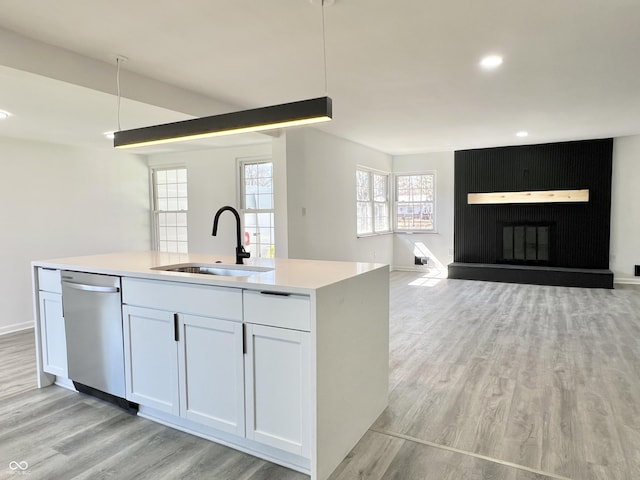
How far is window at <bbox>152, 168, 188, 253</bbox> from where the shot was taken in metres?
6.73

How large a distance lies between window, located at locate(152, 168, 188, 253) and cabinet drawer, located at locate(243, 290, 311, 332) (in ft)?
16.5

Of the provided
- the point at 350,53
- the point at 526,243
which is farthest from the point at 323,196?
the point at 526,243

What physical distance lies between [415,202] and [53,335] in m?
7.07

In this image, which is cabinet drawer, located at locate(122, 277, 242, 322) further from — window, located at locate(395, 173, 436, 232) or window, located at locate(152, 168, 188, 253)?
window, located at locate(395, 173, 436, 232)

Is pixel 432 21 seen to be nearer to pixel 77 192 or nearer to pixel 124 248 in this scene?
pixel 77 192

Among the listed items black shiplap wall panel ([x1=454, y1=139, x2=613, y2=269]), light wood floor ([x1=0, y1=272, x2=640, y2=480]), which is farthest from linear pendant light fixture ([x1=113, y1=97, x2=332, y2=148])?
black shiplap wall panel ([x1=454, y1=139, x2=613, y2=269])

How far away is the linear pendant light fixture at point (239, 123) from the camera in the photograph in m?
2.26

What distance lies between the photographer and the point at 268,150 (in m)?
5.91

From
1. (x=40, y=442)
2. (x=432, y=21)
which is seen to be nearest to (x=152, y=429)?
(x=40, y=442)

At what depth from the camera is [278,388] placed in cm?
199

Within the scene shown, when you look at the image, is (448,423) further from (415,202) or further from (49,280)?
(415,202)

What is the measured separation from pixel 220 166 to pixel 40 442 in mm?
4562

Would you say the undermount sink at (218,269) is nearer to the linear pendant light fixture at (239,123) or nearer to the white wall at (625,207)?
the linear pendant light fixture at (239,123)

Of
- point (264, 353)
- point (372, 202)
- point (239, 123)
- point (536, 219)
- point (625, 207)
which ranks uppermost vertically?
point (239, 123)
